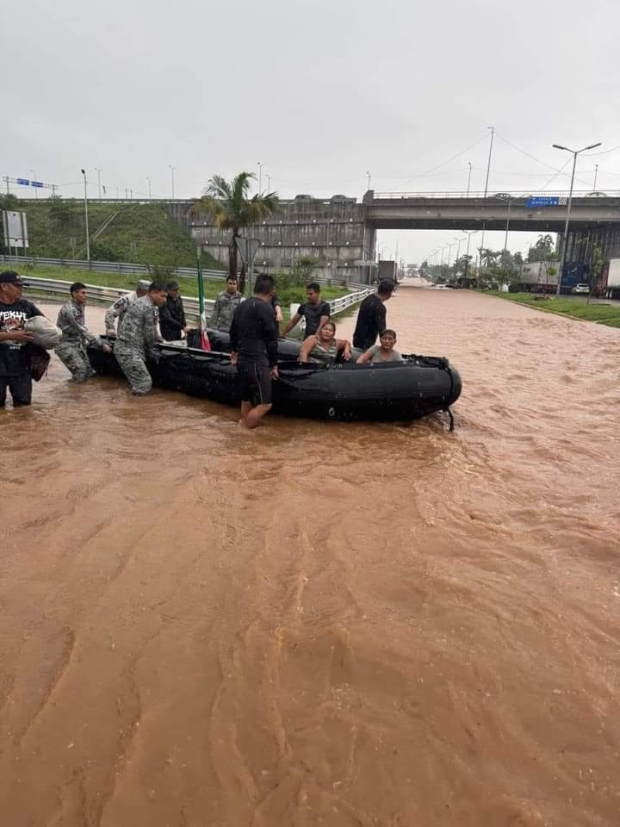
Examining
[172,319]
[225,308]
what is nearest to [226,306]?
[225,308]

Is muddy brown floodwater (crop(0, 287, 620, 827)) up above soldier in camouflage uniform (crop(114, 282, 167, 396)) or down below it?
below

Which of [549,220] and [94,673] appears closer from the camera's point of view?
[94,673]

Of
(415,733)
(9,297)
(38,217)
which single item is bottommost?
(415,733)

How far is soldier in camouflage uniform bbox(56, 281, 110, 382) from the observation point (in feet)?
26.5

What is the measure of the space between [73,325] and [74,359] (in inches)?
21.8

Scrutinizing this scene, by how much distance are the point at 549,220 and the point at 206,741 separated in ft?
191

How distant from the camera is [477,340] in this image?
16219mm

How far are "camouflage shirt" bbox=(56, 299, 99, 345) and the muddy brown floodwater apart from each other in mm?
3019

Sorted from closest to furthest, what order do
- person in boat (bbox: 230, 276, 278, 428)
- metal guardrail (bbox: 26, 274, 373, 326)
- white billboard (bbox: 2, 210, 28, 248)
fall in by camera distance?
person in boat (bbox: 230, 276, 278, 428) < metal guardrail (bbox: 26, 274, 373, 326) < white billboard (bbox: 2, 210, 28, 248)

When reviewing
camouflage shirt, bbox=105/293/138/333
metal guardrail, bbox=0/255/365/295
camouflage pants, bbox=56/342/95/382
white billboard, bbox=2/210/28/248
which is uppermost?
white billboard, bbox=2/210/28/248

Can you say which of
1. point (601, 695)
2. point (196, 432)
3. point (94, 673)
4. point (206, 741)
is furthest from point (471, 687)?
point (196, 432)

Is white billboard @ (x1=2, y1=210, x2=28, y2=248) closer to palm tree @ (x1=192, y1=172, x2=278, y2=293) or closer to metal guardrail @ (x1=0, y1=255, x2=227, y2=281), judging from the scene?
metal guardrail @ (x1=0, y1=255, x2=227, y2=281)

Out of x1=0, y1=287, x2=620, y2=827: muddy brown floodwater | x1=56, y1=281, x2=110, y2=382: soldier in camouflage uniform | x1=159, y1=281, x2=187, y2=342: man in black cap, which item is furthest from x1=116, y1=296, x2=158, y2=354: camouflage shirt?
x1=0, y1=287, x2=620, y2=827: muddy brown floodwater

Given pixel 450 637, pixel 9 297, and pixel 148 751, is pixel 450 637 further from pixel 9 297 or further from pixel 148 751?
pixel 9 297
